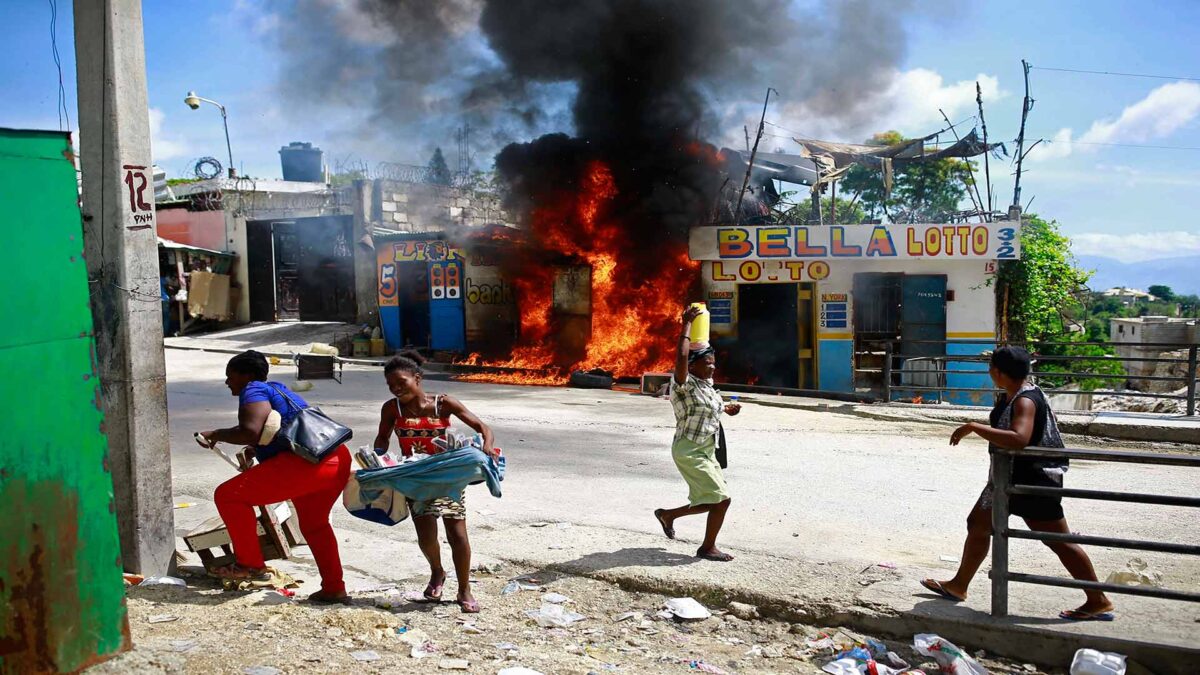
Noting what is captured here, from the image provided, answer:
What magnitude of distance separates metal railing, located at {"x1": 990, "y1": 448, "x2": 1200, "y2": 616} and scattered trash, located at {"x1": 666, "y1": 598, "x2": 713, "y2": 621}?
1399mm

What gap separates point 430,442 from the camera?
459 centimetres

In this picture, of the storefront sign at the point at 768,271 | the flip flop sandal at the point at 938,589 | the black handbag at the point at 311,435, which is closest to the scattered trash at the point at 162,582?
the black handbag at the point at 311,435

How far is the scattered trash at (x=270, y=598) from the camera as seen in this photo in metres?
4.55

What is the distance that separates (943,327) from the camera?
17.2 meters

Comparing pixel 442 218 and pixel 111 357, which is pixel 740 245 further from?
pixel 111 357

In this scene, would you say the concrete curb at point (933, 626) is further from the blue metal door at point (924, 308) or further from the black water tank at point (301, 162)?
the black water tank at point (301, 162)

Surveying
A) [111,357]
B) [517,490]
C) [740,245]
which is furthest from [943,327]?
[111,357]

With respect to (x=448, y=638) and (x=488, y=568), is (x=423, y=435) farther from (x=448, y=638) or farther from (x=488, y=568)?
(x=488, y=568)

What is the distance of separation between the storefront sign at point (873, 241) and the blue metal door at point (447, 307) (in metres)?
6.89

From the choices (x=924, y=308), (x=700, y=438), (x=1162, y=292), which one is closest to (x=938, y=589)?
(x=700, y=438)

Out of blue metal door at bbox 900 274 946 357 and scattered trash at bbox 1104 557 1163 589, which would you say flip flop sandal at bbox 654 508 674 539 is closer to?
scattered trash at bbox 1104 557 1163 589

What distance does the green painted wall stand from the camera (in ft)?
10.5

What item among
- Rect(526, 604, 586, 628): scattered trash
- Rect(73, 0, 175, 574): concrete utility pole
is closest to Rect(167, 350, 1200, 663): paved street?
Rect(526, 604, 586, 628): scattered trash

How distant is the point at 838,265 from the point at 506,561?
43.9 feet
